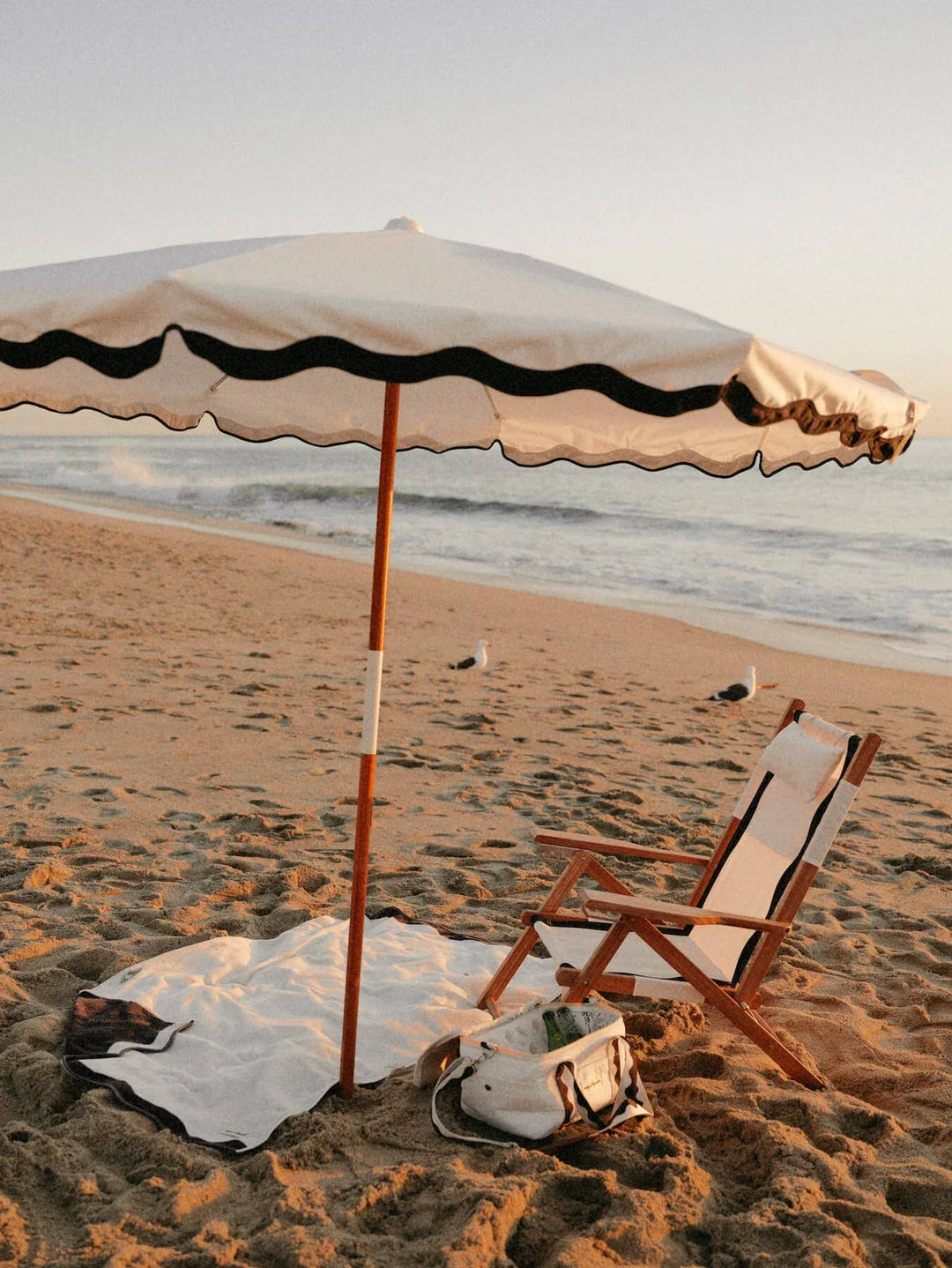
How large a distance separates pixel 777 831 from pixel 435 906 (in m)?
1.50

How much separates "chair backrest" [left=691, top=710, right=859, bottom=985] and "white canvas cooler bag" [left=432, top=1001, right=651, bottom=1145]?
0.63 m

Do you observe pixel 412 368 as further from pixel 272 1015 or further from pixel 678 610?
pixel 678 610

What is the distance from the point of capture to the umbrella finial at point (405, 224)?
8.77 feet

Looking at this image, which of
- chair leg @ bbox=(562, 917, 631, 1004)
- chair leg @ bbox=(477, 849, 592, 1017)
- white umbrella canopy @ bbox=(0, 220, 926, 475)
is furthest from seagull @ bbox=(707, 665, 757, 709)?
white umbrella canopy @ bbox=(0, 220, 926, 475)

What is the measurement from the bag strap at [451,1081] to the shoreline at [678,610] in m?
9.92

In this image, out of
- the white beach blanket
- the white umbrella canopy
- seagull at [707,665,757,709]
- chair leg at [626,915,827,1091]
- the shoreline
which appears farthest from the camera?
the shoreline

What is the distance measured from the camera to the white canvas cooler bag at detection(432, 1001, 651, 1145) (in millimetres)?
2674

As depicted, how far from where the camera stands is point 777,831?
3.60m

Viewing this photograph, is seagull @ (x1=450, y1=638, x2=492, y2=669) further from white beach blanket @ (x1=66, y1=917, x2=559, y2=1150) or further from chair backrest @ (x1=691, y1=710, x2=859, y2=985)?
chair backrest @ (x1=691, y1=710, x2=859, y2=985)

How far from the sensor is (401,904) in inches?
172

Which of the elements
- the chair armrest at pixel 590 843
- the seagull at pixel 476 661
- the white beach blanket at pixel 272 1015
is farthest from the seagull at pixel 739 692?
the chair armrest at pixel 590 843

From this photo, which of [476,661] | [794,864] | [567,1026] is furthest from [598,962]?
[476,661]

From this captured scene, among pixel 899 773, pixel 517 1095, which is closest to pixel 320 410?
pixel 517 1095

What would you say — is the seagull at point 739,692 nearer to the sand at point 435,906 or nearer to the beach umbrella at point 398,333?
the sand at point 435,906
